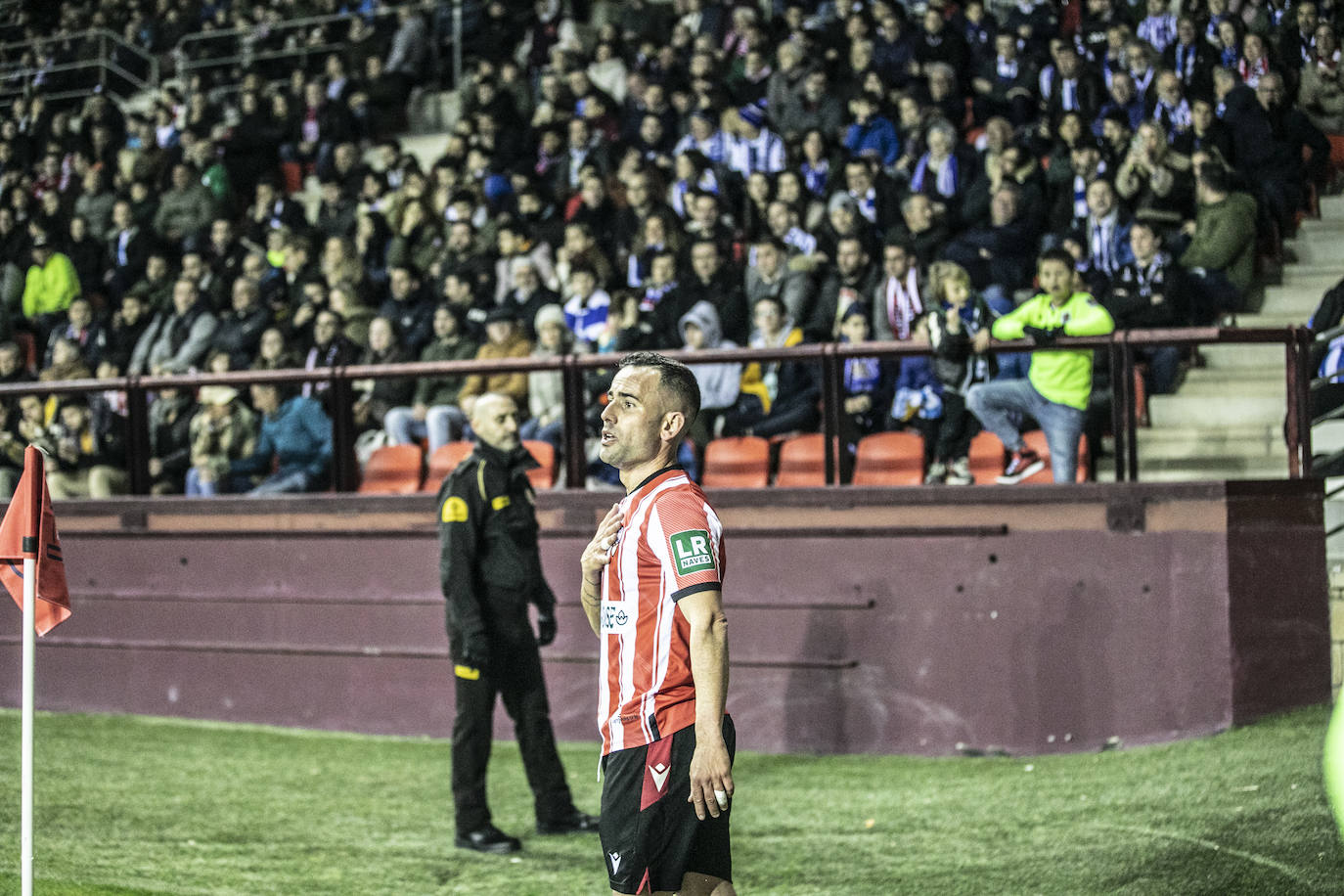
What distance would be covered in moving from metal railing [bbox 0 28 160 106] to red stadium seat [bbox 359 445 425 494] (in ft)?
35.5

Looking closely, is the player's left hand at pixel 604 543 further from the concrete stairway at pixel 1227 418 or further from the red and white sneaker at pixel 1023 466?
the concrete stairway at pixel 1227 418

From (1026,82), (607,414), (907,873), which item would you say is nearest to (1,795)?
(907,873)

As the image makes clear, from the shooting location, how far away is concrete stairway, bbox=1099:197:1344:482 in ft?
30.8

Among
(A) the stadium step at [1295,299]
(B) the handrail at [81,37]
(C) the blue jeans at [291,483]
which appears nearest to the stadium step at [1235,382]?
(A) the stadium step at [1295,299]

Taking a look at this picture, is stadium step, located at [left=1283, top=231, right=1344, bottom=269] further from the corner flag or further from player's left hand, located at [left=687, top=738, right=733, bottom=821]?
the corner flag

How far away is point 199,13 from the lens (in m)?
20.5

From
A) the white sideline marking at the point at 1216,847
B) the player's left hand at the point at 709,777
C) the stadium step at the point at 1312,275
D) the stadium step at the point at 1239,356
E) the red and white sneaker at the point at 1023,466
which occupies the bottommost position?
the white sideline marking at the point at 1216,847

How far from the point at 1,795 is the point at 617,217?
6.45 m

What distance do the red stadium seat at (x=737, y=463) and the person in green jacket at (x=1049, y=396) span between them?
4.47 feet

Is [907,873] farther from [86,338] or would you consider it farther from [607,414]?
[86,338]

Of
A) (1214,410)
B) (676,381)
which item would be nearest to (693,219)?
(1214,410)

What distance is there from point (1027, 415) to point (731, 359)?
5.76ft

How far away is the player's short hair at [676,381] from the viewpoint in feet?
14.1

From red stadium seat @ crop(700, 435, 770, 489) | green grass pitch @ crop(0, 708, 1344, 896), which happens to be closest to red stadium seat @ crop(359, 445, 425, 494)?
green grass pitch @ crop(0, 708, 1344, 896)
